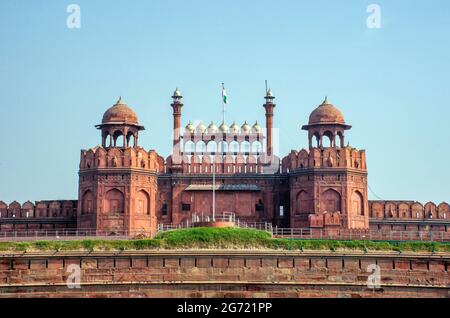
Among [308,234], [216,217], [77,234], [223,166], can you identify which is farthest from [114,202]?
[308,234]

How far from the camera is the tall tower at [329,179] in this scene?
59719mm

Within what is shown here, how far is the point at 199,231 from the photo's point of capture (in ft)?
166

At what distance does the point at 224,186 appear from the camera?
64.2 metres

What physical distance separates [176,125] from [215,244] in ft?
64.7

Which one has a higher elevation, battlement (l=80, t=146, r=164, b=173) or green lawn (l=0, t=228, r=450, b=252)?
battlement (l=80, t=146, r=164, b=173)

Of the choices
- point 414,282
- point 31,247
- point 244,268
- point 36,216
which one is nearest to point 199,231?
point 244,268

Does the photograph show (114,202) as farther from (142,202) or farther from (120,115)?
(120,115)

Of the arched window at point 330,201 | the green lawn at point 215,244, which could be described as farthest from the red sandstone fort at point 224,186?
the green lawn at point 215,244

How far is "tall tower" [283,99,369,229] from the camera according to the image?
59.7 meters

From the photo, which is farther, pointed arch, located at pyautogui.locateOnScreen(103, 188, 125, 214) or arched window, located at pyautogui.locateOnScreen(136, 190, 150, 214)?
arched window, located at pyautogui.locateOnScreen(136, 190, 150, 214)

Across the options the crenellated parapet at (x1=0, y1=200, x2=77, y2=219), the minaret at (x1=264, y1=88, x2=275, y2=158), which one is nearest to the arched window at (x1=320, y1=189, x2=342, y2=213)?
the minaret at (x1=264, y1=88, x2=275, y2=158)

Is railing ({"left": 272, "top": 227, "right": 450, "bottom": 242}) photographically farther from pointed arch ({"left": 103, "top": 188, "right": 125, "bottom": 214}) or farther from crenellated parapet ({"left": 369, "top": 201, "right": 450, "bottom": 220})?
pointed arch ({"left": 103, "top": 188, "right": 125, "bottom": 214})

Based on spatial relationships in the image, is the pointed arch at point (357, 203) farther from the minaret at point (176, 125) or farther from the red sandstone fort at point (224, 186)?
the minaret at point (176, 125)

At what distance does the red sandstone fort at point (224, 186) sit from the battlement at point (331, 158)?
0.25 feet
